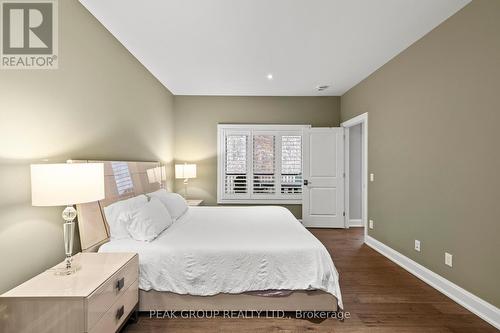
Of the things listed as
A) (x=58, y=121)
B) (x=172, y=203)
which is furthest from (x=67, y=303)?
(x=172, y=203)

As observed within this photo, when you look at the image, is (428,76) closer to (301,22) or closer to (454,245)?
(301,22)

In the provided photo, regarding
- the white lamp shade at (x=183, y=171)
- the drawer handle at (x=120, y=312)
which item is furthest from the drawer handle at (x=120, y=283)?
the white lamp shade at (x=183, y=171)

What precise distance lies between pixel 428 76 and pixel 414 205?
150cm

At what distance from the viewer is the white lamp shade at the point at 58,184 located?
1.39 m

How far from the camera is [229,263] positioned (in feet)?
6.49

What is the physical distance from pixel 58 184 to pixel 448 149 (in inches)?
→ 130

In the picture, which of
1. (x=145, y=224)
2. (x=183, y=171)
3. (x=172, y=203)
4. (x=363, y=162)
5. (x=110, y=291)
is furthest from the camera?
(x=183, y=171)

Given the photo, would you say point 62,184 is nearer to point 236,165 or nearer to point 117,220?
point 117,220

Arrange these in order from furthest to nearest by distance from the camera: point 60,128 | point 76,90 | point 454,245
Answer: point 454,245 < point 76,90 < point 60,128

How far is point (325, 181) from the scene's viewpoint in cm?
483

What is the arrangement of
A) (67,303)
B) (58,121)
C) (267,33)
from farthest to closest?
(267,33) → (58,121) → (67,303)

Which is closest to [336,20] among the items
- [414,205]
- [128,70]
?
[414,205]

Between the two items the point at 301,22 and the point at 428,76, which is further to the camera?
the point at 428,76

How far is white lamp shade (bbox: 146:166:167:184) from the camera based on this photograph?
11.4 ft
